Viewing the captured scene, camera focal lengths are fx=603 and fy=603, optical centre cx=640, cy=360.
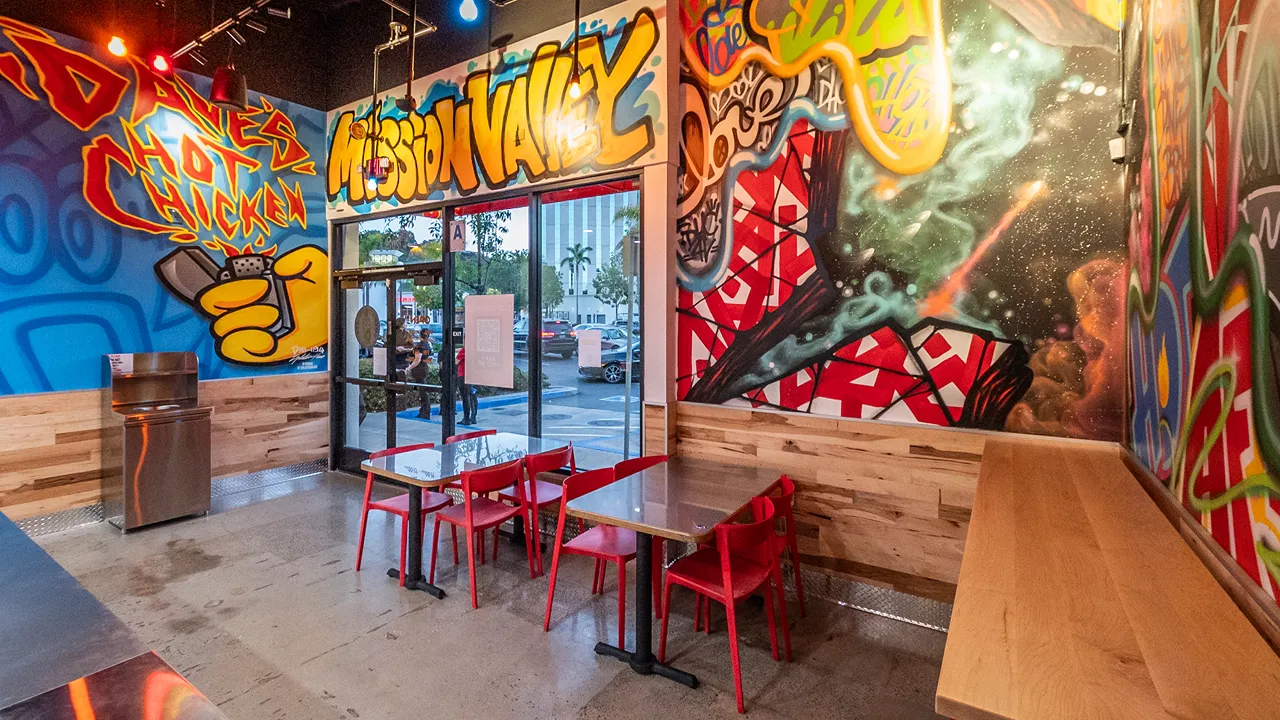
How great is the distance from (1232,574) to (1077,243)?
2094 millimetres

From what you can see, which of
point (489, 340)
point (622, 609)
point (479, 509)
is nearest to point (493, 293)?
point (489, 340)

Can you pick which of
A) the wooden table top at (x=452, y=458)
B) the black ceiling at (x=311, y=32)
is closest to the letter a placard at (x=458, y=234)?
the black ceiling at (x=311, y=32)

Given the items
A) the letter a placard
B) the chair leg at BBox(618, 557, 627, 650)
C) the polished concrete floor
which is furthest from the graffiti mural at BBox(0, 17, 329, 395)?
the chair leg at BBox(618, 557, 627, 650)

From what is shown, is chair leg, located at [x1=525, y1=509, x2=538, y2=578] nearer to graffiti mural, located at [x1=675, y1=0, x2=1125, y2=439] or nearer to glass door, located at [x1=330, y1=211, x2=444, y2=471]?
graffiti mural, located at [x1=675, y1=0, x2=1125, y2=439]

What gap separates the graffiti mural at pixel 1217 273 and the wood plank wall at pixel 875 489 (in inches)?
41.7

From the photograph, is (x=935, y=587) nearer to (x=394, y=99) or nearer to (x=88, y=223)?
(x=394, y=99)

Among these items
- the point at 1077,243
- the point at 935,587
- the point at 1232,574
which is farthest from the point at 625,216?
the point at 1232,574

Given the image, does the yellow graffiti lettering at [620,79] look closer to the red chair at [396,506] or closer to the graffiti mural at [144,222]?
the red chair at [396,506]

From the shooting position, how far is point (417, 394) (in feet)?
18.2

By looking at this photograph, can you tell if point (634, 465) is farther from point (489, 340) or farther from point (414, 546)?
point (489, 340)

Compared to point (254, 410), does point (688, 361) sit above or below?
above

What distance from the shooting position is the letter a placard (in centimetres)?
518

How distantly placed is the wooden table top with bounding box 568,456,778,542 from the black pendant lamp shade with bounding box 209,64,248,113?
403 centimetres

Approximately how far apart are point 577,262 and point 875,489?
267 centimetres
